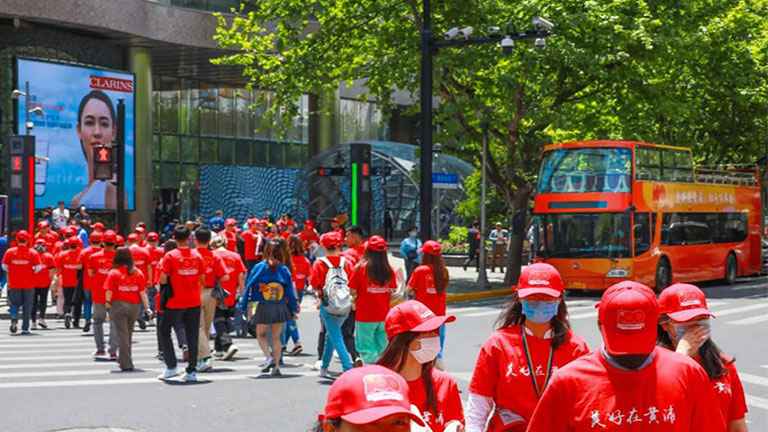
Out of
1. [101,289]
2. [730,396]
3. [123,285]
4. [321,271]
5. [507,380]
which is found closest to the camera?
[730,396]

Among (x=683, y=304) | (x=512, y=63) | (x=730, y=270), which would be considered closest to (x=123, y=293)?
(x=683, y=304)

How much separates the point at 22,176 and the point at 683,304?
22.9m

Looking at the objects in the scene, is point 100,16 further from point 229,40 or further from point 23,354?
point 23,354

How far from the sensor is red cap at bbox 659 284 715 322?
4926 millimetres

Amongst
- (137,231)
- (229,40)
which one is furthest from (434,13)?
(137,231)

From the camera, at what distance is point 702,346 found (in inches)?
196

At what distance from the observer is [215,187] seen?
53531 millimetres

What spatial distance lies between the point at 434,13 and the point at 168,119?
27000mm

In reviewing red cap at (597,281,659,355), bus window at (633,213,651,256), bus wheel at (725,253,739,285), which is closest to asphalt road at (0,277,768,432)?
red cap at (597,281,659,355)

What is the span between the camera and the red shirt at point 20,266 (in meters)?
18.8

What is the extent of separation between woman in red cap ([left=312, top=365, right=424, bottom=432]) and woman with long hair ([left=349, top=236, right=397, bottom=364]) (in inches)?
344

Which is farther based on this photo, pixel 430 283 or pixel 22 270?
pixel 22 270

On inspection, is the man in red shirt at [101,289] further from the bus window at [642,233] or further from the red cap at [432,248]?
the bus window at [642,233]

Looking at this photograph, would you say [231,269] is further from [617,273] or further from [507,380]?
[617,273]
